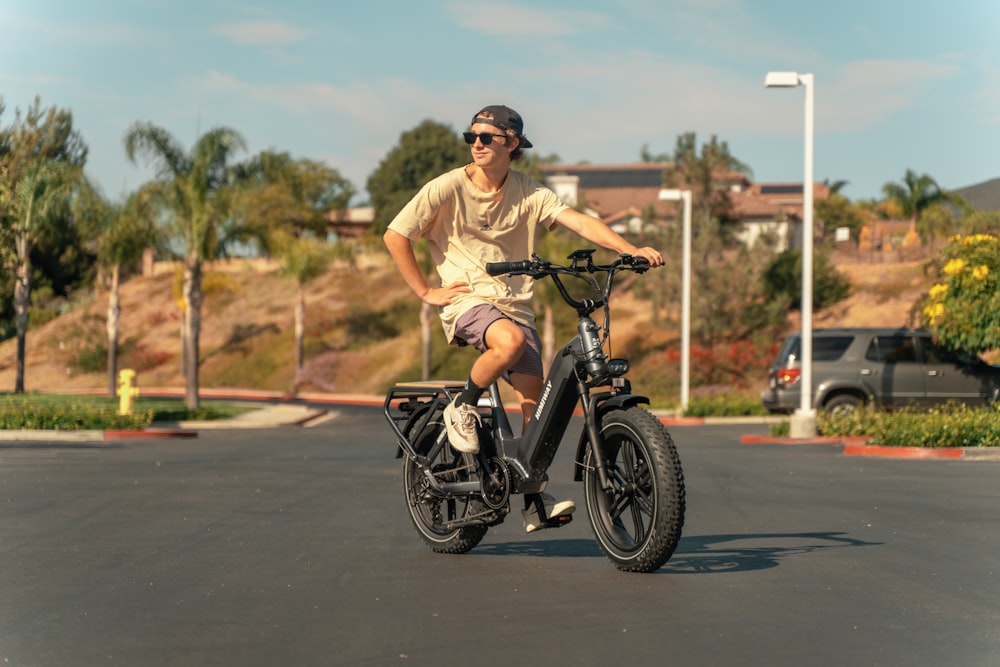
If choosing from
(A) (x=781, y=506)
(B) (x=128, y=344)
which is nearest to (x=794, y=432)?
(A) (x=781, y=506)

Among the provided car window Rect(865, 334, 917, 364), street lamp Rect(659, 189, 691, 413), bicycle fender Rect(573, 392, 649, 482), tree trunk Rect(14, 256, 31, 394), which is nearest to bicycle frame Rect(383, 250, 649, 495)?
bicycle fender Rect(573, 392, 649, 482)

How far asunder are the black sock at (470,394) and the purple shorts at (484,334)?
187mm

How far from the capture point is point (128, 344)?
63562 mm

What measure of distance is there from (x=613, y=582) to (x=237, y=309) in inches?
2443

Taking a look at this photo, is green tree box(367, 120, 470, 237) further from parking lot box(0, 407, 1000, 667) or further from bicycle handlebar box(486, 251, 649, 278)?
bicycle handlebar box(486, 251, 649, 278)

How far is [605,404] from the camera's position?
261 inches

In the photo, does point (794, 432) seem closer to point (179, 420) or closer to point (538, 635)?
point (179, 420)

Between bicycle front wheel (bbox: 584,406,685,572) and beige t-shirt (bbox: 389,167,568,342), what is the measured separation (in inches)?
36.7

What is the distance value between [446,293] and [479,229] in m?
0.42

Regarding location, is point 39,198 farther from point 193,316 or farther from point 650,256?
point 650,256

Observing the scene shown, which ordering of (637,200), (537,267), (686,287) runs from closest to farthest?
(537,267) < (686,287) < (637,200)

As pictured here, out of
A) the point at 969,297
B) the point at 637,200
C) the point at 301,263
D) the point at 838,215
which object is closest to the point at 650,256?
the point at 969,297

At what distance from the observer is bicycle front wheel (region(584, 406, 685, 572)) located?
6.25 metres

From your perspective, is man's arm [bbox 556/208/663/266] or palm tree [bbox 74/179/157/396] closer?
man's arm [bbox 556/208/663/266]
